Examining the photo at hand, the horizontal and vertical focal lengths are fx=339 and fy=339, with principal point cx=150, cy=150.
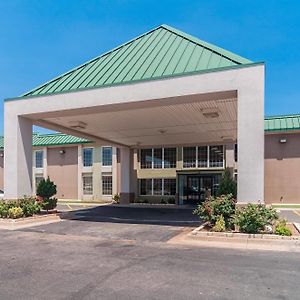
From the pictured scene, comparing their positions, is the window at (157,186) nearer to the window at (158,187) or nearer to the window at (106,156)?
the window at (158,187)

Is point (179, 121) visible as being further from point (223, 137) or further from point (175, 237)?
point (175, 237)

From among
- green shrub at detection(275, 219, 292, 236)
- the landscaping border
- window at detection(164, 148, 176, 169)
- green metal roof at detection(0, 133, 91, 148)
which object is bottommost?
the landscaping border

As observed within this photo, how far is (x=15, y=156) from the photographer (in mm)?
16844

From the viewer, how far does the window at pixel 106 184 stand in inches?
1284

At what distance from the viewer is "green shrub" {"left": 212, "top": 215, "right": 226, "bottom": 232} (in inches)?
453

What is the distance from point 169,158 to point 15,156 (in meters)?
15.8

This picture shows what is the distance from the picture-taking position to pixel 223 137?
2552cm

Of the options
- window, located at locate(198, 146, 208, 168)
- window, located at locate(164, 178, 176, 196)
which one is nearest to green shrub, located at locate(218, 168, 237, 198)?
window, located at locate(198, 146, 208, 168)

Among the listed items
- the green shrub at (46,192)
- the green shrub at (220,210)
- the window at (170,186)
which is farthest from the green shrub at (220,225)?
the window at (170,186)

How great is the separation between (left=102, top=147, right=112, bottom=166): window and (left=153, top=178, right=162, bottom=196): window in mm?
5059

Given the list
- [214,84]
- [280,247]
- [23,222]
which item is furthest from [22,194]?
[280,247]

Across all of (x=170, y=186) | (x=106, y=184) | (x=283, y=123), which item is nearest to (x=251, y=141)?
(x=283, y=123)

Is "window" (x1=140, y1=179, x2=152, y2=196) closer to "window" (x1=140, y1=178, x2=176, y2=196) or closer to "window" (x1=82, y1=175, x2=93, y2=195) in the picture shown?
"window" (x1=140, y1=178, x2=176, y2=196)

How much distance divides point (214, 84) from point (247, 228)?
541 centimetres
